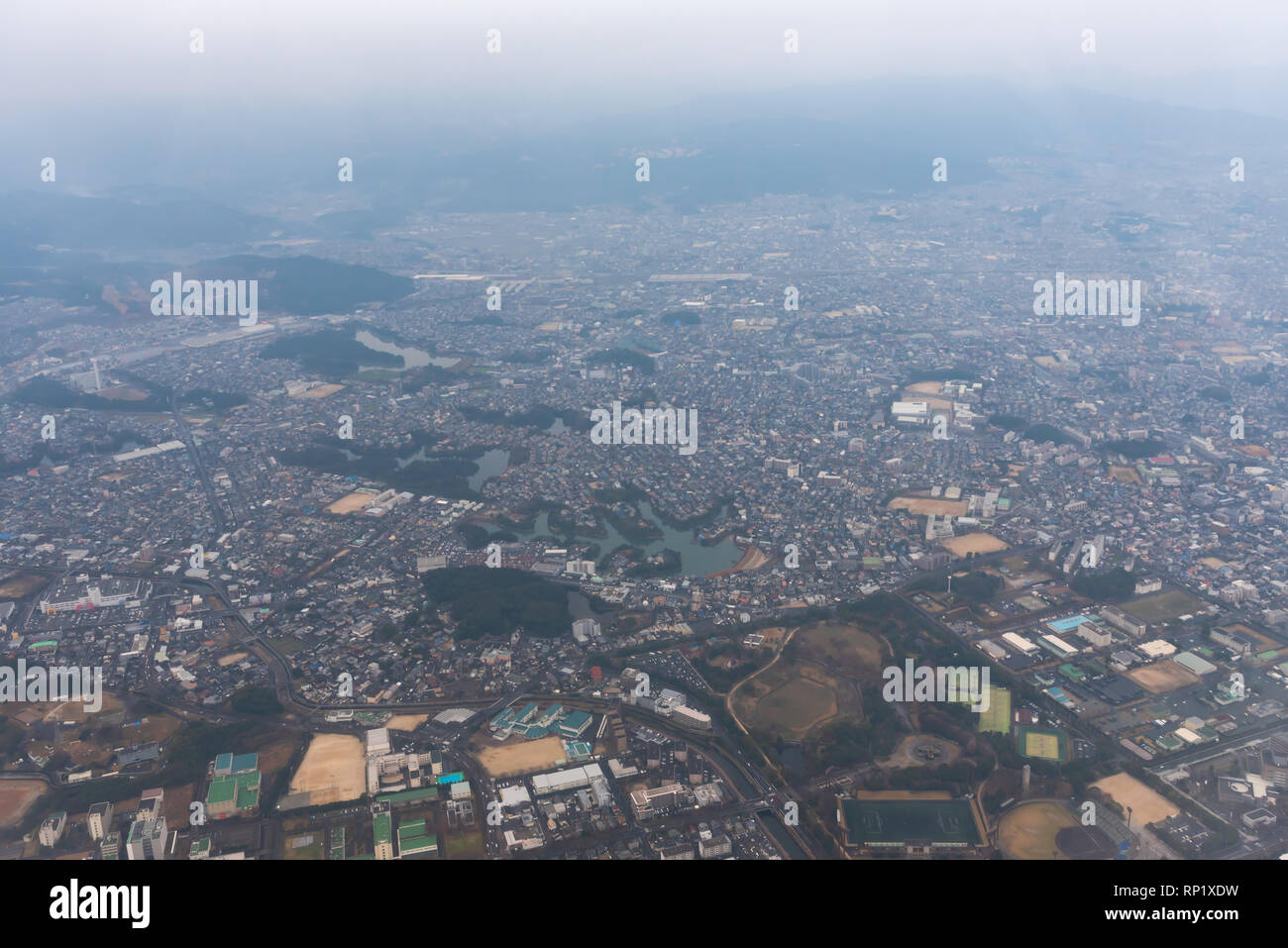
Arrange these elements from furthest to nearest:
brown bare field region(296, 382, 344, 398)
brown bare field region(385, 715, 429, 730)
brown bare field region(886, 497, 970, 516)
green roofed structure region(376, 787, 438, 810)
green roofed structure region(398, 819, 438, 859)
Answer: brown bare field region(296, 382, 344, 398) < brown bare field region(886, 497, 970, 516) < brown bare field region(385, 715, 429, 730) < green roofed structure region(376, 787, 438, 810) < green roofed structure region(398, 819, 438, 859)

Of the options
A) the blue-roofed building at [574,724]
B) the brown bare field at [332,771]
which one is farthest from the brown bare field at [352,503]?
the blue-roofed building at [574,724]

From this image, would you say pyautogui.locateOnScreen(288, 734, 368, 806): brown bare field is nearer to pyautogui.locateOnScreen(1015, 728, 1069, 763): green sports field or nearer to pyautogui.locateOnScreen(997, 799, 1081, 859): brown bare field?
pyautogui.locateOnScreen(997, 799, 1081, 859): brown bare field

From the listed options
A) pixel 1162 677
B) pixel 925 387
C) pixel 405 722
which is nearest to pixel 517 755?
pixel 405 722

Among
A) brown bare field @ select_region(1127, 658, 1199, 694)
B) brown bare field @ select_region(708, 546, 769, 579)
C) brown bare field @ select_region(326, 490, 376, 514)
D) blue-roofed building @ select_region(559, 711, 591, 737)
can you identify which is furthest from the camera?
brown bare field @ select_region(326, 490, 376, 514)

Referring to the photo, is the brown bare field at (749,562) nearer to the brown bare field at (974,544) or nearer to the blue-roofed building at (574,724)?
the brown bare field at (974,544)

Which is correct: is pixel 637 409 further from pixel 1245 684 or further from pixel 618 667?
pixel 1245 684

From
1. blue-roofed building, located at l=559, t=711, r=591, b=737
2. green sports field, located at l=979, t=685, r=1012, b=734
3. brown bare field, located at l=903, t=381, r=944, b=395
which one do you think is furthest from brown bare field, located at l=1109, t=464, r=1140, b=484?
blue-roofed building, located at l=559, t=711, r=591, b=737
